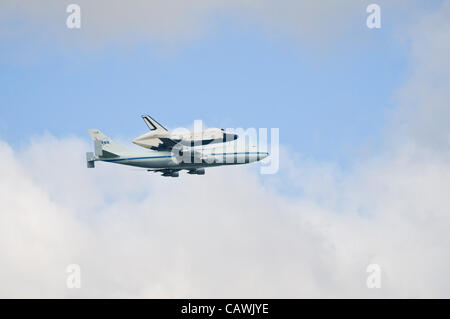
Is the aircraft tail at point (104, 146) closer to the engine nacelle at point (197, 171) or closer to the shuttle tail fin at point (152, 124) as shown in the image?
the shuttle tail fin at point (152, 124)

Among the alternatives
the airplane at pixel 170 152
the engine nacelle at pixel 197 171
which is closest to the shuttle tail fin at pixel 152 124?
the airplane at pixel 170 152

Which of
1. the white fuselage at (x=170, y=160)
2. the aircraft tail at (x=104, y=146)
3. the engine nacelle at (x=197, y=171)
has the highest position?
the aircraft tail at (x=104, y=146)

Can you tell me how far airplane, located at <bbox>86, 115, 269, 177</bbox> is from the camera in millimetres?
154875

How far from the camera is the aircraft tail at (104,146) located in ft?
509

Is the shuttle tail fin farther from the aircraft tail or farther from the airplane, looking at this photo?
the aircraft tail

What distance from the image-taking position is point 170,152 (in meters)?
157

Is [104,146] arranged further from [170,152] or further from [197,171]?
[197,171]

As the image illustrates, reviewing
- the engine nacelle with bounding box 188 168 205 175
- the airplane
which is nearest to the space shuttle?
the airplane

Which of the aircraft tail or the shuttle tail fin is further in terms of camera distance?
the shuttle tail fin

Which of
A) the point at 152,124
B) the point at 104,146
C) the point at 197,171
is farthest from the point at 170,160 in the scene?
the point at 104,146

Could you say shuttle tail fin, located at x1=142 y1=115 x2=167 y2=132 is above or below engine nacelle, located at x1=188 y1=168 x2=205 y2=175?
above

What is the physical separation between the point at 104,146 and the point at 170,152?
12380mm
